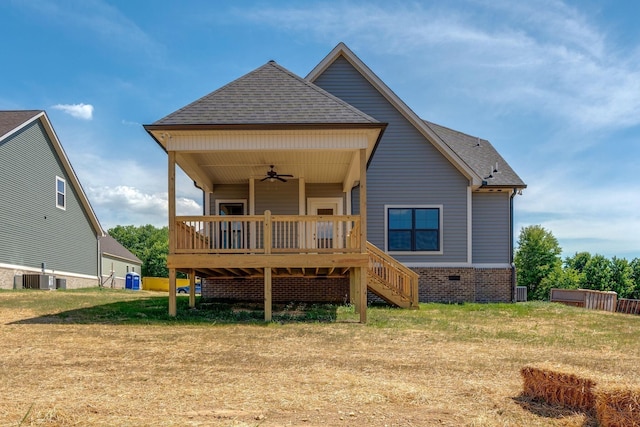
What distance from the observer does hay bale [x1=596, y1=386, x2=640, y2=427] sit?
4.24m

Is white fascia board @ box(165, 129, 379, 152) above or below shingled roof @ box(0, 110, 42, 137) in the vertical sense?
below

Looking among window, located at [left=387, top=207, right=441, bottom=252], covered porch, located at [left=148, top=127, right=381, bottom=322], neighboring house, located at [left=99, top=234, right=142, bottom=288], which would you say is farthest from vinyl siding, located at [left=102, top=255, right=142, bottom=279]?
window, located at [left=387, top=207, right=441, bottom=252]

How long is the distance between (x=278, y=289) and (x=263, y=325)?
20.6 feet

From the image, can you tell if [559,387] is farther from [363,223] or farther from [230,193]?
[230,193]

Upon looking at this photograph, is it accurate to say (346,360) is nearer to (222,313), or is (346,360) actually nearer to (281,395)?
(281,395)

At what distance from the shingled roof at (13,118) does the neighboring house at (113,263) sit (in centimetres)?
1221

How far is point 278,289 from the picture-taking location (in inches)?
642

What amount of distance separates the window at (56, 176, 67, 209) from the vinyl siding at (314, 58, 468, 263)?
45.4 ft

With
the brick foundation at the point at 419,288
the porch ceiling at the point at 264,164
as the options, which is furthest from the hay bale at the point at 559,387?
the brick foundation at the point at 419,288

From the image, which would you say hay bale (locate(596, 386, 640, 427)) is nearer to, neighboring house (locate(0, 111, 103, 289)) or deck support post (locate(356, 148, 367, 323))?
deck support post (locate(356, 148, 367, 323))

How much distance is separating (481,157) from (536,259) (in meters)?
23.6

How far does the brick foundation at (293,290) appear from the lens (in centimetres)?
1628

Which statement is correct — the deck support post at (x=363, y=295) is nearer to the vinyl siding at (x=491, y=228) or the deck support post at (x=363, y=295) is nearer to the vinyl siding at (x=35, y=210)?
the vinyl siding at (x=491, y=228)

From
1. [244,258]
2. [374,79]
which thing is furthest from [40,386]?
[374,79]
